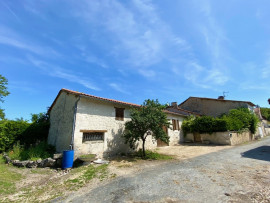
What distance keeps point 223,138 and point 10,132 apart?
18.8 m

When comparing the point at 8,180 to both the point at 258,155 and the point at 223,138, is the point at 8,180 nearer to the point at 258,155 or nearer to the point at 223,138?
the point at 258,155

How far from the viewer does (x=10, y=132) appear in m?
10.4

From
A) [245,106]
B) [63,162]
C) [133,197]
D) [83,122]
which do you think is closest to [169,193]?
[133,197]

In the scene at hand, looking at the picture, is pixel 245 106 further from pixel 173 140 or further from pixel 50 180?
pixel 50 180

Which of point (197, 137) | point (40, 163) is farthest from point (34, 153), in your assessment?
point (197, 137)

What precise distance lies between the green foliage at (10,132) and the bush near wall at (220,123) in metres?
16.2

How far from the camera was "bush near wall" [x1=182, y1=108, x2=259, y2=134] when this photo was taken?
1403 centimetres

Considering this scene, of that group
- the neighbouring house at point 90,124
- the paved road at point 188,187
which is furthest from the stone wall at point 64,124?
the paved road at point 188,187

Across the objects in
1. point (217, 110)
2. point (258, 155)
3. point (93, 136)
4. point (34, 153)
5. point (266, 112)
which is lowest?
point (258, 155)

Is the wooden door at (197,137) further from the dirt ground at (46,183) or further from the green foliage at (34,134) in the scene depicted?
the green foliage at (34,134)

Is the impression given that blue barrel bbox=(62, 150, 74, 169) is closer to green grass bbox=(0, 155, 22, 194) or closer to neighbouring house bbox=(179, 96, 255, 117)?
green grass bbox=(0, 155, 22, 194)

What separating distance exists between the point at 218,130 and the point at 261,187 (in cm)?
1130

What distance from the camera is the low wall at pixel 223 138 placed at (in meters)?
13.6

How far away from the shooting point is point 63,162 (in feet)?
23.2
